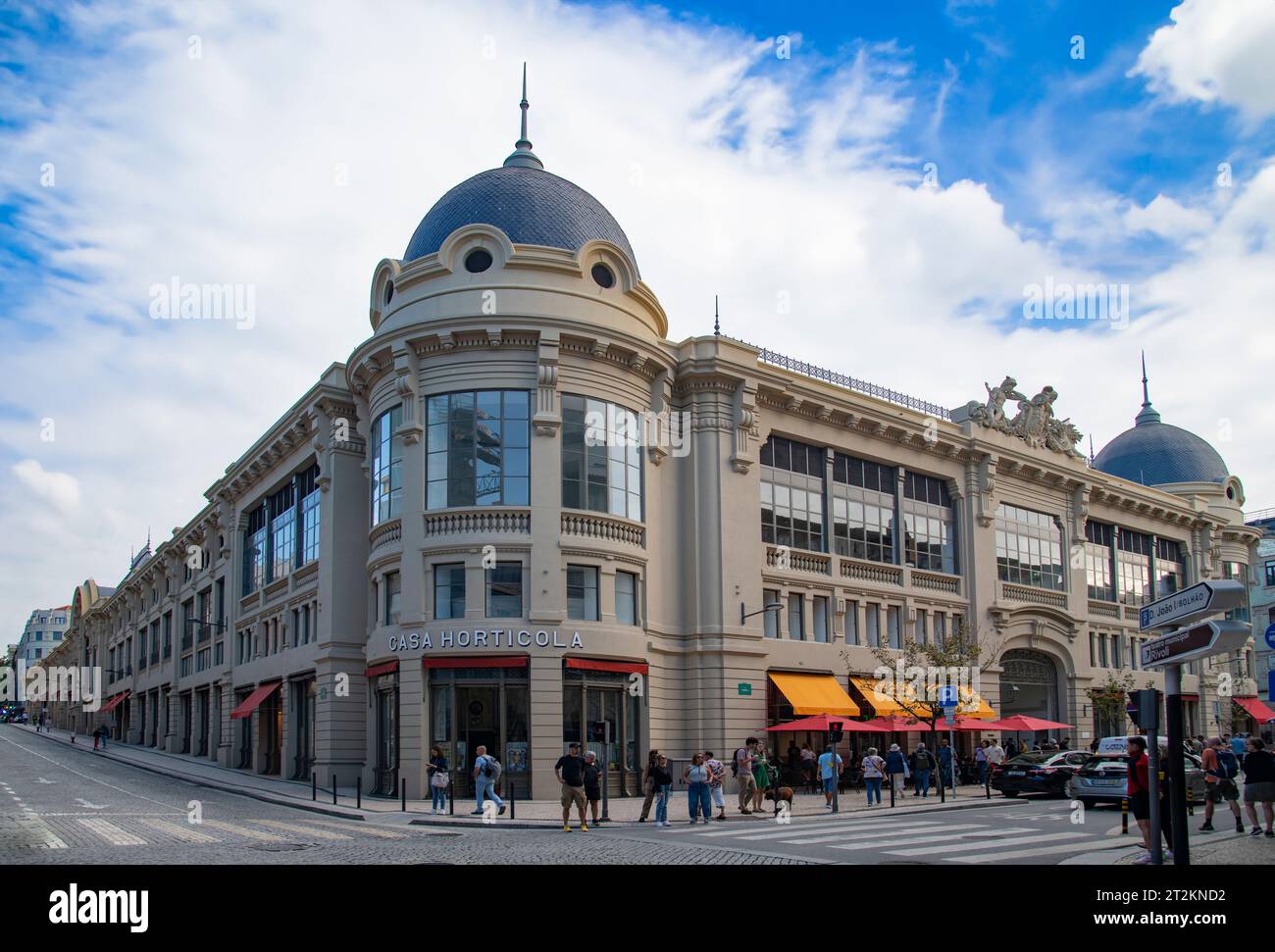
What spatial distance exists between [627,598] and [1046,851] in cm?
1719

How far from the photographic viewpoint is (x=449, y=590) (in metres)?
31.6

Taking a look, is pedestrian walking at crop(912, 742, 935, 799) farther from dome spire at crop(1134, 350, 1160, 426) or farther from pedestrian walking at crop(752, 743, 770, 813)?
dome spire at crop(1134, 350, 1160, 426)

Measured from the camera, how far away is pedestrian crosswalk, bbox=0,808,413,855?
725 inches

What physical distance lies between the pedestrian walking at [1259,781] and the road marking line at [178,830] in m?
16.9

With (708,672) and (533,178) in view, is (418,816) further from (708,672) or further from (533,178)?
(533,178)

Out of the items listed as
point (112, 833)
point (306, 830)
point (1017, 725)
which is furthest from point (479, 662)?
point (1017, 725)

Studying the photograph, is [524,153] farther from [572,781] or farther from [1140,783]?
[1140,783]

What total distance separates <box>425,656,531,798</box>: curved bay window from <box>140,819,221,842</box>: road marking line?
843 centimetres

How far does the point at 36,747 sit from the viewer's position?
68.0m

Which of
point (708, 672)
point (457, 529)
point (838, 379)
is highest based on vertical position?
point (838, 379)

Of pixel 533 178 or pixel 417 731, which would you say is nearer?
pixel 417 731
